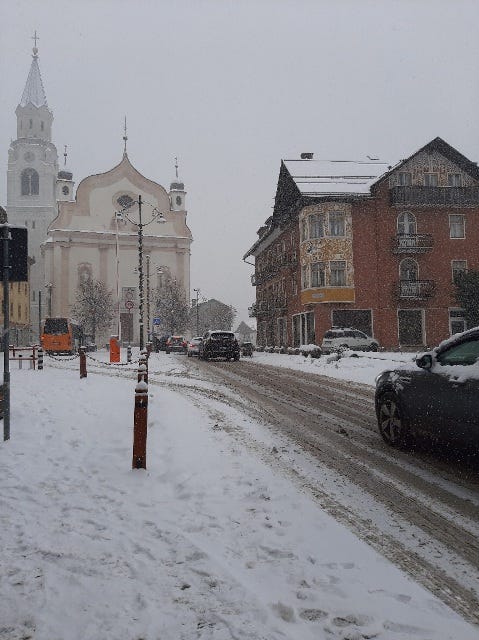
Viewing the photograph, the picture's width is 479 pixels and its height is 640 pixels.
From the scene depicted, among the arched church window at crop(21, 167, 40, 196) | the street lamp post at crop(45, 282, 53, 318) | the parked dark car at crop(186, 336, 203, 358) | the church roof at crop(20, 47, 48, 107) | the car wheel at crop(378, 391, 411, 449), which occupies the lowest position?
the car wheel at crop(378, 391, 411, 449)

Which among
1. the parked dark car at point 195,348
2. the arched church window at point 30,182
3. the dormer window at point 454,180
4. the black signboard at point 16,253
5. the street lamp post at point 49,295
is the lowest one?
the parked dark car at point 195,348

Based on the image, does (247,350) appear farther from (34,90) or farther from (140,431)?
(34,90)

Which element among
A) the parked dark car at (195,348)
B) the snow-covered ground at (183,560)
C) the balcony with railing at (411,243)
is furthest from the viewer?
the balcony with railing at (411,243)

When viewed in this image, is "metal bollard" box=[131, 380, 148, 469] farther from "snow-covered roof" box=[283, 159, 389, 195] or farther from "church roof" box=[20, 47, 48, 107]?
"church roof" box=[20, 47, 48, 107]

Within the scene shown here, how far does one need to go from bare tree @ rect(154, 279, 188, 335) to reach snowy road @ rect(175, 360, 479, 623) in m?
51.8

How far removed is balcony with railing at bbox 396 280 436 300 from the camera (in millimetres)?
34531

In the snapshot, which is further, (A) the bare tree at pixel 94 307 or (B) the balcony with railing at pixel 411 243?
(A) the bare tree at pixel 94 307

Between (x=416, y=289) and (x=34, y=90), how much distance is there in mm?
82461

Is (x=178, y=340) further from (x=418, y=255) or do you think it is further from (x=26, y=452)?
(x=26, y=452)

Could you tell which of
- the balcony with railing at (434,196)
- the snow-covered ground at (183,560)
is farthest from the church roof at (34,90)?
the snow-covered ground at (183,560)

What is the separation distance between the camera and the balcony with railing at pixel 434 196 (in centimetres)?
3444

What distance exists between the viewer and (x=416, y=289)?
3469 centimetres

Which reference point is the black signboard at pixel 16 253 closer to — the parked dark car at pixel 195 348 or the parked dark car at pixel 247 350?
the parked dark car at pixel 195 348

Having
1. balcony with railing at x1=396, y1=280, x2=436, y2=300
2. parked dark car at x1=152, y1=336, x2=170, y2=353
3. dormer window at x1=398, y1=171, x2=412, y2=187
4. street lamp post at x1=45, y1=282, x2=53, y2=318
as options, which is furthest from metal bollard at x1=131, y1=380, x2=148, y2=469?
street lamp post at x1=45, y1=282, x2=53, y2=318
